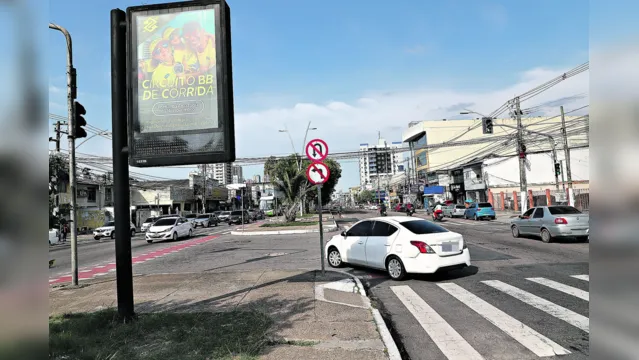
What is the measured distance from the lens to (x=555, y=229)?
46.4ft

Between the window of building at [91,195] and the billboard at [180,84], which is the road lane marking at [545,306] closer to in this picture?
the billboard at [180,84]

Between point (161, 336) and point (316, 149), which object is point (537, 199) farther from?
point (161, 336)

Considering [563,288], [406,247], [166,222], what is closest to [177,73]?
[406,247]

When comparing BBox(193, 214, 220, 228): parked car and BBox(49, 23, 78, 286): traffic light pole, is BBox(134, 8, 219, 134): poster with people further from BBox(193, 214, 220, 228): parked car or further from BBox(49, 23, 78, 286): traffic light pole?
BBox(193, 214, 220, 228): parked car

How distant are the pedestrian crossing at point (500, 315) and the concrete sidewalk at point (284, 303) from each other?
0.83 meters

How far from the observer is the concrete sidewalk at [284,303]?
4488 millimetres

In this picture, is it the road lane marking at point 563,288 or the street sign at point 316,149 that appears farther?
the street sign at point 316,149

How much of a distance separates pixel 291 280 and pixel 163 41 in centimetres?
533

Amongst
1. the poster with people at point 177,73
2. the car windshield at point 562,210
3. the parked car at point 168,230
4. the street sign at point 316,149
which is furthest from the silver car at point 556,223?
the parked car at point 168,230

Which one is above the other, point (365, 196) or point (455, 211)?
point (365, 196)

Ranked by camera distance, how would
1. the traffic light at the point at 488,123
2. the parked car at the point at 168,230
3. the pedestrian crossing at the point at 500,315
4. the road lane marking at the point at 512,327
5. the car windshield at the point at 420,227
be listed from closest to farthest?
1. the road lane marking at the point at 512,327
2. the pedestrian crossing at the point at 500,315
3. the car windshield at the point at 420,227
4. the parked car at the point at 168,230
5. the traffic light at the point at 488,123

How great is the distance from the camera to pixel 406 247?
8.44m

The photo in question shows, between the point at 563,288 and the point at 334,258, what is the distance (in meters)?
5.49

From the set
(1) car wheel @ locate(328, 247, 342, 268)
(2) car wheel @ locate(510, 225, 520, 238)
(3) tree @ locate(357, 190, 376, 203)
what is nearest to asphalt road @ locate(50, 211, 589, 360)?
(1) car wheel @ locate(328, 247, 342, 268)
